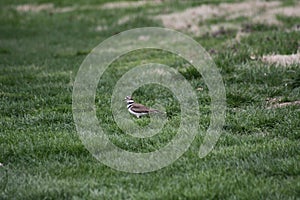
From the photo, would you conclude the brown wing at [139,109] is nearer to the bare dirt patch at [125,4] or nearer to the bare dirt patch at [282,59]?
the bare dirt patch at [282,59]

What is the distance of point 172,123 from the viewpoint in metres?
9.12

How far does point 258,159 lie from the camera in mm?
7277

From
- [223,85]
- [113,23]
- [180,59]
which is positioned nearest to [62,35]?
[113,23]

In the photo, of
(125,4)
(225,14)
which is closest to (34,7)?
(125,4)

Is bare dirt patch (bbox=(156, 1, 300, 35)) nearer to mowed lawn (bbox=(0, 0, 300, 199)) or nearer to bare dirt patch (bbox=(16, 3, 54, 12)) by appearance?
mowed lawn (bbox=(0, 0, 300, 199))

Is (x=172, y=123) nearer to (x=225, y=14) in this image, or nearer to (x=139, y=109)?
(x=139, y=109)

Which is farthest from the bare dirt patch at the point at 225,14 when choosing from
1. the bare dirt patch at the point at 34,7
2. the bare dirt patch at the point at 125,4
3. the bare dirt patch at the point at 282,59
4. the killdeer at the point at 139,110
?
the killdeer at the point at 139,110

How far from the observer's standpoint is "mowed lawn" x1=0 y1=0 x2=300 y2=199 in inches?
263

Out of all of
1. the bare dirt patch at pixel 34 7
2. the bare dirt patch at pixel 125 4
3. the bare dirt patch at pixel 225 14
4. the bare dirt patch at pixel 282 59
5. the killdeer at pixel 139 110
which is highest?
the killdeer at pixel 139 110

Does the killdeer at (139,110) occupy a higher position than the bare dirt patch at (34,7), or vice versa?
the killdeer at (139,110)

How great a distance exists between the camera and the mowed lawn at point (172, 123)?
6.67 meters

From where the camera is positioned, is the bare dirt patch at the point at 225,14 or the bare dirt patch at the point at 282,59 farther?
the bare dirt patch at the point at 225,14

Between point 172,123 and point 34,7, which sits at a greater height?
point 172,123

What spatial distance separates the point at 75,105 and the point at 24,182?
3785mm
